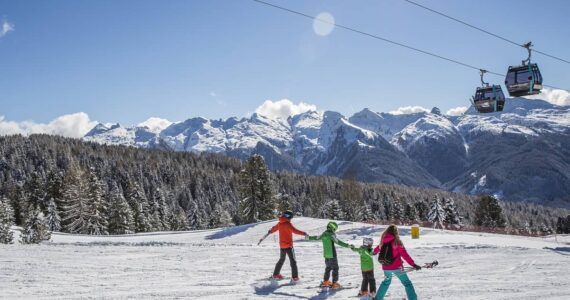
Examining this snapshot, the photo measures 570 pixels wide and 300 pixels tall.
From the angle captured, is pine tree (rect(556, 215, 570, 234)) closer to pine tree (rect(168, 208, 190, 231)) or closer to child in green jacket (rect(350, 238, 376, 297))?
pine tree (rect(168, 208, 190, 231))

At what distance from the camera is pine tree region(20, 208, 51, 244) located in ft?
120

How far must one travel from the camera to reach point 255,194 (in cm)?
5894

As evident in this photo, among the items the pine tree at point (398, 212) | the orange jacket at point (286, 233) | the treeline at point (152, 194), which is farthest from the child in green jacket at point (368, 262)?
the pine tree at point (398, 212)

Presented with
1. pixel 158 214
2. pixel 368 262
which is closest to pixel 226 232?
pixel 368 262

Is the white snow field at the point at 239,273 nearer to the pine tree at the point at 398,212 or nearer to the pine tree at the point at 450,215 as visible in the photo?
the pine tree at the point at 450,215


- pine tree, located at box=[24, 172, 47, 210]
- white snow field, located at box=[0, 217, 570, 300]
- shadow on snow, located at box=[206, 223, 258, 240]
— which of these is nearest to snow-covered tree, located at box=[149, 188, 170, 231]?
pine tree, located at box=[24, 172, 47, 210]

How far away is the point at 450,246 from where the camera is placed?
87.9 feet

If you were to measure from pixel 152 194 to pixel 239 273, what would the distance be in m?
112

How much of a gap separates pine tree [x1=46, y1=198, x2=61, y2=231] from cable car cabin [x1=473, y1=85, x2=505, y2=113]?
170 ft

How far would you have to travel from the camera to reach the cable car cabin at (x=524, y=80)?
24219mm

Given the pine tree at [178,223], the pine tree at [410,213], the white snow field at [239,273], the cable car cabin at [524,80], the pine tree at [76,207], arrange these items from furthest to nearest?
the pine tree at [410,213]
the pine tree at [178,223]
the pine tree at [76,207]
the cable car cabin at [524,80]
the white snow field at [239,273]

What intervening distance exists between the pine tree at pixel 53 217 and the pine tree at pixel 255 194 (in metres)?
23.2

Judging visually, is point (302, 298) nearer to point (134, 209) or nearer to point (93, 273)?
point (93, 273)

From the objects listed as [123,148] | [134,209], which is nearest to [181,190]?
[123,148]
